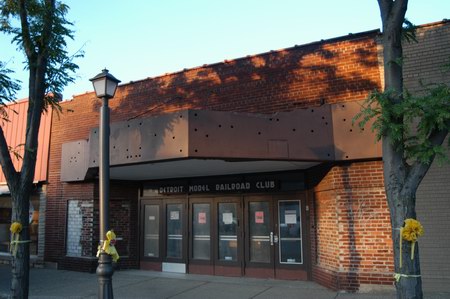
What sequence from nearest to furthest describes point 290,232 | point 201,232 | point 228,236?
point 290,232 → point 228,236 → point 201,232

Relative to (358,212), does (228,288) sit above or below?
below

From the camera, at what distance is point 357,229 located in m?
9.26

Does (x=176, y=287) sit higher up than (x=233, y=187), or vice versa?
(x=233, y=187)

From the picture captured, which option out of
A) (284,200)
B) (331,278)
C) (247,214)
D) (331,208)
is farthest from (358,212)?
(247,214)

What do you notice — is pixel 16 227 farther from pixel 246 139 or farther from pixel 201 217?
pixel 201 217

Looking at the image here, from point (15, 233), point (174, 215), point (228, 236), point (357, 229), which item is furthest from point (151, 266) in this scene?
point (357, 229)

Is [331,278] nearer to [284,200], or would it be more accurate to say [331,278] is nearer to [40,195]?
[284,200]

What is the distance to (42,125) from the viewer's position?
49.1 ft

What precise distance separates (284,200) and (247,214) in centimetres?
112

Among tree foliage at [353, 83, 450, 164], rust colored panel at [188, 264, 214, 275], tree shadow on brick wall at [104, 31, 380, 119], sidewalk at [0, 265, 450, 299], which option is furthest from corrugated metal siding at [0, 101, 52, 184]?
tree foliage at [353, 83, 450, 164]

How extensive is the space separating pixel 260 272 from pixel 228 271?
37.0 inches

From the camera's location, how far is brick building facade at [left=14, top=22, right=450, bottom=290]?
9.12 metres

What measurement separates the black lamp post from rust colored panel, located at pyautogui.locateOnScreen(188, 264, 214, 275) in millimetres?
5505

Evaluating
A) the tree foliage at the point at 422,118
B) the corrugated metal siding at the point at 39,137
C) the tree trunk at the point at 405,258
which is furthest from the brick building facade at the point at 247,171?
the tree trunk at the point at 405,258
